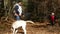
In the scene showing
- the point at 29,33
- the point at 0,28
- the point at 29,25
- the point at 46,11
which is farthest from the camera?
the point at 46,11

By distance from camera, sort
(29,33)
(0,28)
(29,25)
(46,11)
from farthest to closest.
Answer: (46,11) → (29,25) → (0,28) → (29,33)

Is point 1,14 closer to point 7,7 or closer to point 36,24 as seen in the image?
point 7,7

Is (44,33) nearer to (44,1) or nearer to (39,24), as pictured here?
(39,24)

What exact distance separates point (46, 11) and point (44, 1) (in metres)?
0.76

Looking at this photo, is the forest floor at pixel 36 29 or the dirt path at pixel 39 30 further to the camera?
the forest floor at pixel 36 29

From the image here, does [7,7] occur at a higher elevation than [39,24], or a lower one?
higher

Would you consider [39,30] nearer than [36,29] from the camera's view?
Yes

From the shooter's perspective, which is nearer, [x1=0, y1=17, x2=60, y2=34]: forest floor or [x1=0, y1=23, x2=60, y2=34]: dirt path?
[x1=0, y1=23, x2=60, y2=34]: dirt path

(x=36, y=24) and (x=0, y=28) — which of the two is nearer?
(x=0, y=28)

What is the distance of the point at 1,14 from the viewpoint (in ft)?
51.6

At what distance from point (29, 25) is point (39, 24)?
70cm

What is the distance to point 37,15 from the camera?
15.4 metres

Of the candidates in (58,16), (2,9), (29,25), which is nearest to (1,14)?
(2,9)

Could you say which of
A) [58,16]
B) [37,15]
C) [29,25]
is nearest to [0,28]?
[29,25]
